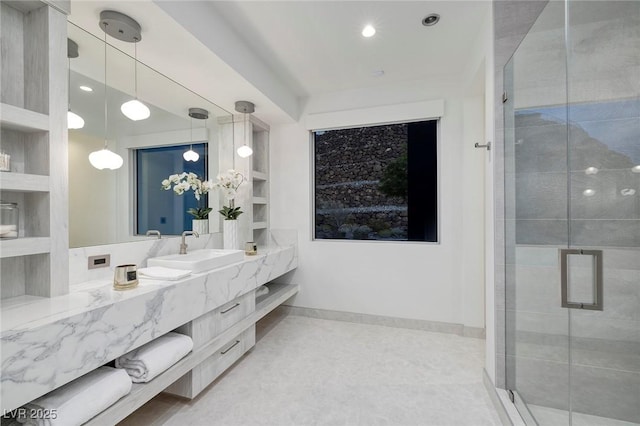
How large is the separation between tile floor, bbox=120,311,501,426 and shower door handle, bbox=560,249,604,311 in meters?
0.84

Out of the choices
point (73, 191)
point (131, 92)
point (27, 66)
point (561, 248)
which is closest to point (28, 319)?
point (73, 191)

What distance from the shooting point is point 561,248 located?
1.50 metres

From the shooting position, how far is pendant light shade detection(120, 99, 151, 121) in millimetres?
1727

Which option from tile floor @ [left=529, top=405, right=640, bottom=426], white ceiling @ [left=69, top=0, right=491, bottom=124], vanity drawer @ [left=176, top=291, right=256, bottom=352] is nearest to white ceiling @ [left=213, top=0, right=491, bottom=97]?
white ceiling @ [left=69, top=0, right=491, bottom=124]

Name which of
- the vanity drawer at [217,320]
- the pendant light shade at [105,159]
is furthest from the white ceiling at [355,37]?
the vanity drawer at [217,320]

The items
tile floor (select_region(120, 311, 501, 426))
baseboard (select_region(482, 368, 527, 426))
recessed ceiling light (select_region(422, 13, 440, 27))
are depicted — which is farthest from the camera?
recessed ceiling light (select_region(422, 13, 440, 27))

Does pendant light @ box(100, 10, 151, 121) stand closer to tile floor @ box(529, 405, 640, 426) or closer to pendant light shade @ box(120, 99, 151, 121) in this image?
pendant light shade @ box(120, 99, 151, 121)

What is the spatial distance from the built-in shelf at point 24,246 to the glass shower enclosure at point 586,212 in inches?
97.2

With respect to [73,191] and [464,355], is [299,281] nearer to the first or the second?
[464,355]

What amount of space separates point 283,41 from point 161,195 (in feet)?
5.09

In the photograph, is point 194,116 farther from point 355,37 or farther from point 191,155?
point 355,37

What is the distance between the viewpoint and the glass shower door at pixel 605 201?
4.83ft

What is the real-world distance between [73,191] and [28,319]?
2.65ft

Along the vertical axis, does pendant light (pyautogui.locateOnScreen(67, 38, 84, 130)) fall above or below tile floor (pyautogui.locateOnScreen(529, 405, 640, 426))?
above
